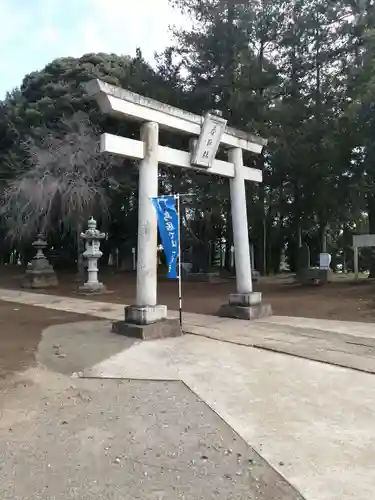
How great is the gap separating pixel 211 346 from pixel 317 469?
12.4ft

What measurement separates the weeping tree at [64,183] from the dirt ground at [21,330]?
509 cm

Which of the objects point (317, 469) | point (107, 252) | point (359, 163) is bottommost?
point (317, 469)

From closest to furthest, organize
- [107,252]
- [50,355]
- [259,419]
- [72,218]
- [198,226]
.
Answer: [259,419] → [50,355] → [72,218] → [198,226] → [107,252]

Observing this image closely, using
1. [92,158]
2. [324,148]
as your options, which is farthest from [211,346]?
[92,158]

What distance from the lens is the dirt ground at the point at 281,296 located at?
9984mm

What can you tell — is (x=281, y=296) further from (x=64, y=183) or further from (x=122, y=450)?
(x=122, y=450)

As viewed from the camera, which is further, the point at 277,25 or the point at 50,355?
the point at 277,25

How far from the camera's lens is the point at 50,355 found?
6.17 m

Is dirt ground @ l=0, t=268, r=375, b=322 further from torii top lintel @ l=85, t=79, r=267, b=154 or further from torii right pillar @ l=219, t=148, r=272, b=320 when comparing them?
torii top lintel @ l=85, t=79, r=267, b=154

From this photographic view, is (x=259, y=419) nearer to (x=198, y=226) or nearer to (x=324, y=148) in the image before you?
(x=324, y=148)

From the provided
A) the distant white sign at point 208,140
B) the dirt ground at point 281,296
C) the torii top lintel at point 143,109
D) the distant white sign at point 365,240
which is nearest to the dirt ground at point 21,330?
the dirt ground at point 281,296

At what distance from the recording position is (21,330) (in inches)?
321

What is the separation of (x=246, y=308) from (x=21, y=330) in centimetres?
433

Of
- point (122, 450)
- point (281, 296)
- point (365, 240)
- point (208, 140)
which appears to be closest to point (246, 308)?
point (208, 140)
